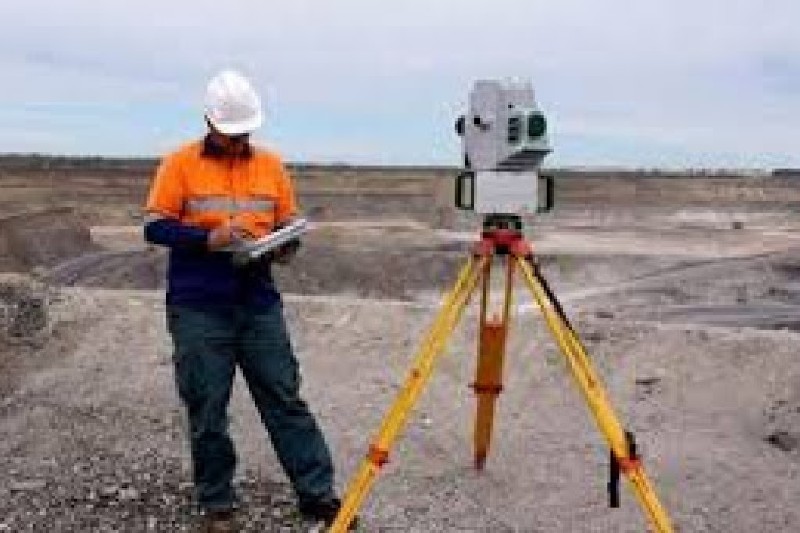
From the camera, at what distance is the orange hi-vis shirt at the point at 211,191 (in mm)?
6051

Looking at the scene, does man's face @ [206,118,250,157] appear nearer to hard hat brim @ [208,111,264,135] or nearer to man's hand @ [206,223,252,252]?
hard hat brim @ [208,111,264,135]

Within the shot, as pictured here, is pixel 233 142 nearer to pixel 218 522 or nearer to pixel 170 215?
pixel 170 215

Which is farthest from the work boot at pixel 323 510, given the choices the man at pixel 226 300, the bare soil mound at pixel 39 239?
the bare soil mound at pixel 39 239

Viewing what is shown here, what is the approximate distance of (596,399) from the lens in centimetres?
553

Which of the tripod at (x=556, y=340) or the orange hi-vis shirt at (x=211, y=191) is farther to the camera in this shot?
the orange hi-vis shirt at (x=211, y=191)

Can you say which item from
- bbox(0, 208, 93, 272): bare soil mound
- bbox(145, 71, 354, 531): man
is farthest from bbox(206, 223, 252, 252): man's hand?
bbox(0, 208, 93, 272): bare soil mound

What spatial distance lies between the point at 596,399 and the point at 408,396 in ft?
2.28

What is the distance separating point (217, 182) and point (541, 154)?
4.27ft

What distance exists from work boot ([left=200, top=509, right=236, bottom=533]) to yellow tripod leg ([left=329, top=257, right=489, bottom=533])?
710 millimetres

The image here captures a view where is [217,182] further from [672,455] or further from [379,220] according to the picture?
[379,220]

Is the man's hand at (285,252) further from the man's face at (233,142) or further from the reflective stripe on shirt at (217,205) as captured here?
the man's face at (233,142)

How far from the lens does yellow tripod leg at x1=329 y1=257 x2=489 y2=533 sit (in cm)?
555

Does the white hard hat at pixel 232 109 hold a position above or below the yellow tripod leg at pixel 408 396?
above

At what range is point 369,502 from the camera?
6660mm
